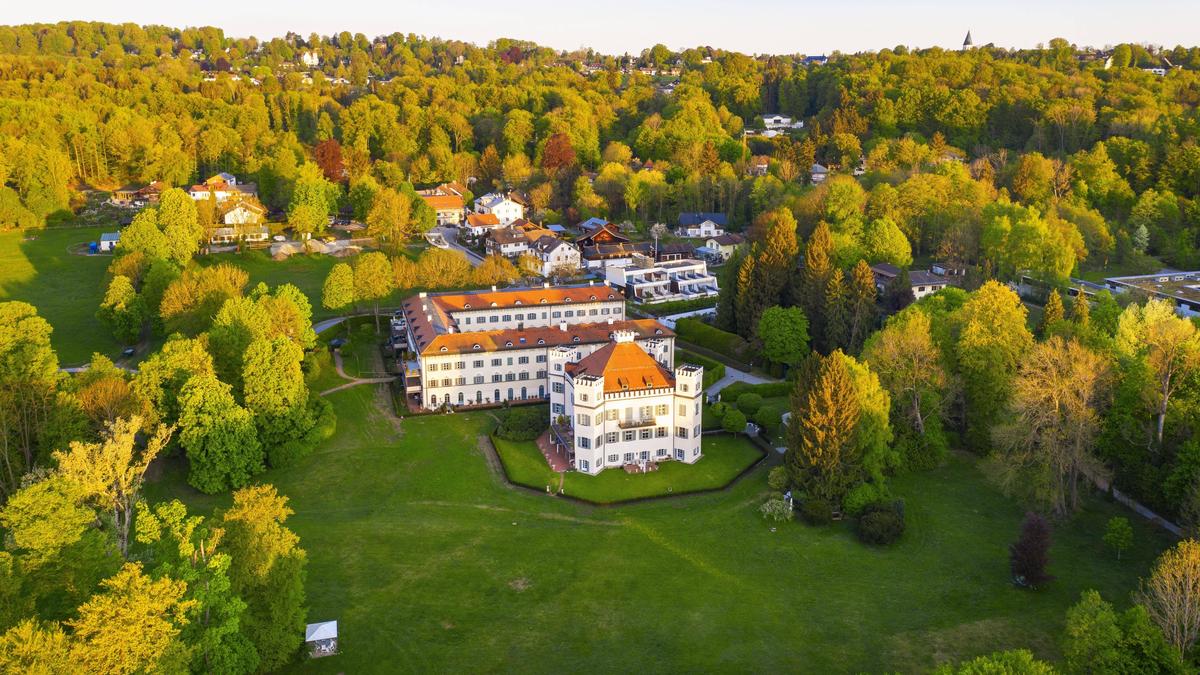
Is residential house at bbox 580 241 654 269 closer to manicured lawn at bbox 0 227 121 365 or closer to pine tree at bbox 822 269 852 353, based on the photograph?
pine tree at bbox 822 269 852 353

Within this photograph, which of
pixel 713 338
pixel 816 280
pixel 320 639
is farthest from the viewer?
pixel 713 338

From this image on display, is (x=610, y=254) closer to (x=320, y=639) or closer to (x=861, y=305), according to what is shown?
(x=861, y=305)

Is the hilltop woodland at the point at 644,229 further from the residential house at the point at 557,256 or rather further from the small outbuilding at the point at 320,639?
the residential house at the point at 557,256

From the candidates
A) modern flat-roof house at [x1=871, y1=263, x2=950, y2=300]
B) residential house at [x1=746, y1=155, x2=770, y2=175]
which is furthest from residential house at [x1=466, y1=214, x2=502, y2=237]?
modern flat-roof house at [x1=871, y1=263, x2=950, y2=300]

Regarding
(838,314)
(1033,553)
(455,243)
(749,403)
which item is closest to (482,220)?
(455,243)

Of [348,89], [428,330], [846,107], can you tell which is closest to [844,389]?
[428,330]

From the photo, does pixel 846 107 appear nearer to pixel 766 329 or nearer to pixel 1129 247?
pixel 1129 247
